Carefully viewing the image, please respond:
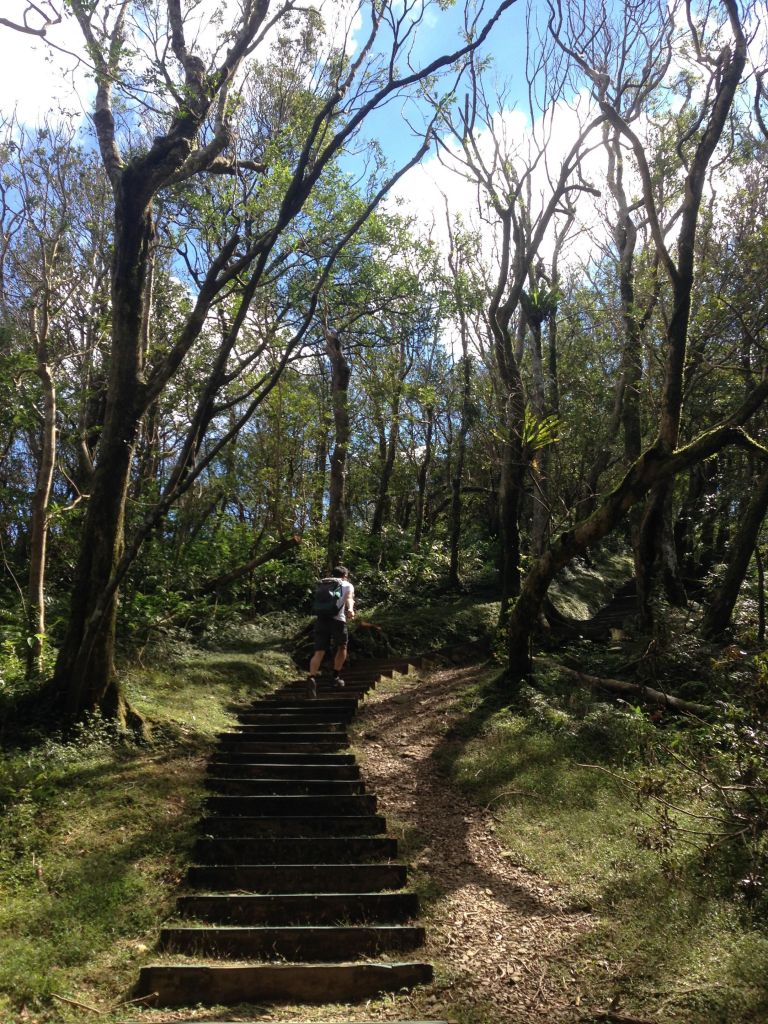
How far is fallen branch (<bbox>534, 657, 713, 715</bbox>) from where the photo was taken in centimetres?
902

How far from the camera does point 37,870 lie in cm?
567

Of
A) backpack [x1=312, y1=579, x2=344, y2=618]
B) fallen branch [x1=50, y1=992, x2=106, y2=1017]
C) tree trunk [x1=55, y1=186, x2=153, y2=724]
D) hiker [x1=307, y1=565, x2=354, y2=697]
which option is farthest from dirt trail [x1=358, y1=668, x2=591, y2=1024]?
tree trunk [x1=55, y1=186, x2=153, y2=724]

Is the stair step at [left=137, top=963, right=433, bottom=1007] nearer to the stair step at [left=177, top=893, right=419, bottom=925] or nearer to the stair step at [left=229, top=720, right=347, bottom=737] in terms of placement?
the stair step at [left=177, top=893, right=419, bottom=925]

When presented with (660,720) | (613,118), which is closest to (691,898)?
(660,720)

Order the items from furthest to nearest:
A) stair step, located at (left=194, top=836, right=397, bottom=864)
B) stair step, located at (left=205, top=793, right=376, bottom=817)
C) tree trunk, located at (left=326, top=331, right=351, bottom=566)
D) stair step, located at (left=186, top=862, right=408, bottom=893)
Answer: tree trunk, located at (left=326, top=331, right=351, bottom=566), stair step, located at (left=205, top=793, right=376, bottom=817), stair step, located at (left=194, top=836, right=397, bottom=864), stair step, located at (left=186, top=862, right=408, bottom=893)

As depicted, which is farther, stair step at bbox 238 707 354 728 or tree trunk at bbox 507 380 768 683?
stair step at bbox 238 707 354 728

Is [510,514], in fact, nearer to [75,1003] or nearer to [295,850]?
[295,850]

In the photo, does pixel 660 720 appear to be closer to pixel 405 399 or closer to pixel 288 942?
pixel 288 942

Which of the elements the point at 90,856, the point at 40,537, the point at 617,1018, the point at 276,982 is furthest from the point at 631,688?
the point at 40,537

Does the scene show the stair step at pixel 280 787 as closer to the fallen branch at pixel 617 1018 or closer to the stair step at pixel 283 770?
the stair step at pixel 283 770

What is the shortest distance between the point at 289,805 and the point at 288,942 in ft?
6.55

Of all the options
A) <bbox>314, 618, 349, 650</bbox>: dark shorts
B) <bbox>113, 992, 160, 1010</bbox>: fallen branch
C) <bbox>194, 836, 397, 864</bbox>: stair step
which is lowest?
<bbox>113, 992, 160, 1010</bbox>: fallen branch

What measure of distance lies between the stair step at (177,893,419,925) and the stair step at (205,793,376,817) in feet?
4.77

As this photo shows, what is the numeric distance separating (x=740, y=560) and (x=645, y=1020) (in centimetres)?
836
